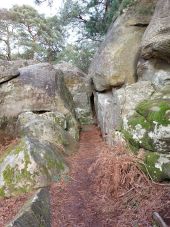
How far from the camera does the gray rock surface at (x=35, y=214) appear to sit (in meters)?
4.85

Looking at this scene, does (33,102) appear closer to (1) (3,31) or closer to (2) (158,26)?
(2) (158,26)

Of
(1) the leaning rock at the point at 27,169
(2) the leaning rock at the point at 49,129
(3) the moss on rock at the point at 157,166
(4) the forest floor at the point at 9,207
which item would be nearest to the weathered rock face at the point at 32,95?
(2) the leaning rock at the point at 49,129

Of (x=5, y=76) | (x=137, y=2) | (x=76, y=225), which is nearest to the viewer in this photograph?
(x=76, y=225)

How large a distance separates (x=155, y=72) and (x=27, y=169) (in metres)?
4.99

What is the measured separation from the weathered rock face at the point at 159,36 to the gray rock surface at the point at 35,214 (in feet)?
17.6

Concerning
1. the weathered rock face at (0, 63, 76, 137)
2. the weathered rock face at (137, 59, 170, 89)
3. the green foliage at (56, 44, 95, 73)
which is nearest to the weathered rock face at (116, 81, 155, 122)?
the weathered rock face at (137, 59, 170, 89)

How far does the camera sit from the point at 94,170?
24.4 ft

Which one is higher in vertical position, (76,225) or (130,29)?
(130,29)

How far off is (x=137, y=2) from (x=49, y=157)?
6.93 metres

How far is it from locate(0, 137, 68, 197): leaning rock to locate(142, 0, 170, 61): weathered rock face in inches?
176

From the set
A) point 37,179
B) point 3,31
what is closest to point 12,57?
point 3,31

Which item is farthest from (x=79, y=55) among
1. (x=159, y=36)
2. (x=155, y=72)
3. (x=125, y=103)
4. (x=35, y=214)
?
(x=35, y=214)

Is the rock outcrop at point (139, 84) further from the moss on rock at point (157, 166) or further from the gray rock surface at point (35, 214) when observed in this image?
the gray rock surface at point (35, 214)

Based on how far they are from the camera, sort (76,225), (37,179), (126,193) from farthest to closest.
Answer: (37,179)
(126,193)
(76,225)
